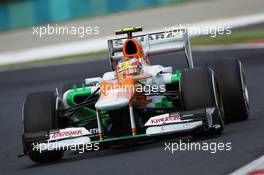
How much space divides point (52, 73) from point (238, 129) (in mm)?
16835

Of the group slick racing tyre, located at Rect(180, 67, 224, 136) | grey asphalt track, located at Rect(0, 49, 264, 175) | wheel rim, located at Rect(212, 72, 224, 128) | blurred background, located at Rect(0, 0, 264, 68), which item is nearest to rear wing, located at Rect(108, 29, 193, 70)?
wheel rim, located at Rect(212, 72, 224, 128)

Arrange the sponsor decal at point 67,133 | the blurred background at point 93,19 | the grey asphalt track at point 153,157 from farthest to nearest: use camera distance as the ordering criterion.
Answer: the blurred background at point 93,19, the sponsor decal at point 67,133, the grey asphalt track at point 153,157

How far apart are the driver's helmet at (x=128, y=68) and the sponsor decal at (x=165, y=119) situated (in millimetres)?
1256

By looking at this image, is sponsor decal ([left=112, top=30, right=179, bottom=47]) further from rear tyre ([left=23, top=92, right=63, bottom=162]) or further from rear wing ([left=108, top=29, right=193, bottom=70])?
rear tyre ([left=23, top=92, right=63, bottom=162])

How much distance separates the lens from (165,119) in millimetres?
11656

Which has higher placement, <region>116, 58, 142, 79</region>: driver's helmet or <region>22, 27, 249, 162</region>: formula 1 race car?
<region>116, 58, 142, 79</region>: driver's helmet

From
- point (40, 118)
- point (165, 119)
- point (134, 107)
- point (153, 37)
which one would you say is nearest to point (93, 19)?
point (153, 37)

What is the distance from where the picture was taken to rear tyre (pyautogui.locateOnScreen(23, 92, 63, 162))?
12.1m

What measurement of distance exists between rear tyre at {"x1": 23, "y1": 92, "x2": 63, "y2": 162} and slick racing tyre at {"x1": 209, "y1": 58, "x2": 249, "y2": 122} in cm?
253

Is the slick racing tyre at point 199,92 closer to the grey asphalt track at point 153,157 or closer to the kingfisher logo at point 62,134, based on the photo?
the grey asphalt track at point 153,157

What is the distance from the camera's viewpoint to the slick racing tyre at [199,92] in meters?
11.9

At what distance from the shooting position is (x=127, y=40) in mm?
13359

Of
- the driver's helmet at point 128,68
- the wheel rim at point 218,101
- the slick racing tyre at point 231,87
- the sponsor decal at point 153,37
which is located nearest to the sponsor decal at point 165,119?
the wheel rim at point 218,101

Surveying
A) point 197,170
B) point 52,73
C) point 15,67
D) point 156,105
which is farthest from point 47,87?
point 197,170
